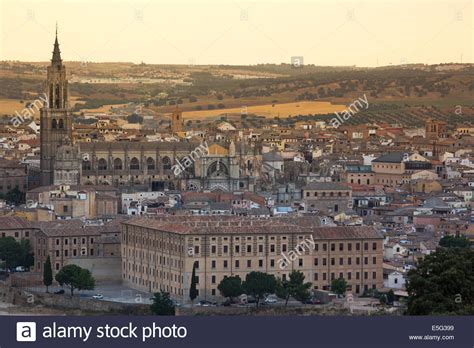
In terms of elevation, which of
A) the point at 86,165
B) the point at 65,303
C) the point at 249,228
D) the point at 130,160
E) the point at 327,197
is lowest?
the point at 65,303

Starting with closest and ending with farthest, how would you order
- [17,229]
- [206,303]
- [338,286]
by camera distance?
[206,303] → [338,286] → [17,229]

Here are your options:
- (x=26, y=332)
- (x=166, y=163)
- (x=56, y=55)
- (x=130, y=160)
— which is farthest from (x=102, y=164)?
(x=26, y=332)

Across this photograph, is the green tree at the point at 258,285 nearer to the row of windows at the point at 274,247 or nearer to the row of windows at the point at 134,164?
the row of windows at the point at 274,247

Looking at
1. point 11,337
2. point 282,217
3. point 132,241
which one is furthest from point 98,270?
point 11,337

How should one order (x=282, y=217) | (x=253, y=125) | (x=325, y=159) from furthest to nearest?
(x=253, y=125) → (x=325, y=159) → (x=282, y=217)

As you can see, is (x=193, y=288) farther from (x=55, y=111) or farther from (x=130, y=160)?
(x=130, y=160)

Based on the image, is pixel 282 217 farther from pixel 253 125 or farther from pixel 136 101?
pixel 136 101

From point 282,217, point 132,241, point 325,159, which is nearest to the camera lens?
point 132,241
